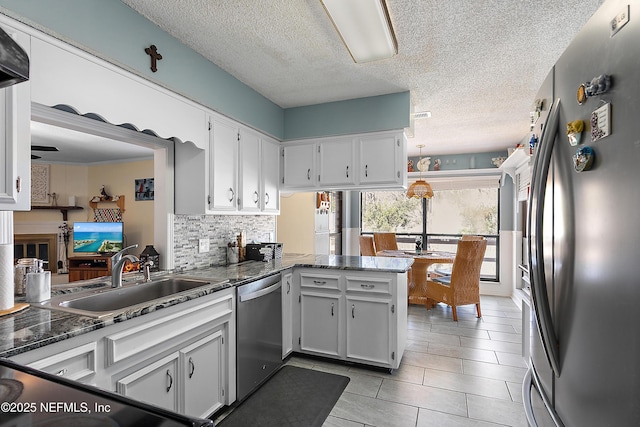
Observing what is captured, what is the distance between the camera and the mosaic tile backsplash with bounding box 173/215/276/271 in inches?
108

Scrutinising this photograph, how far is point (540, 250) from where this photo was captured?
0.96 metres

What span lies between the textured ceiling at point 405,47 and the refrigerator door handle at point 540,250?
1.33 metres

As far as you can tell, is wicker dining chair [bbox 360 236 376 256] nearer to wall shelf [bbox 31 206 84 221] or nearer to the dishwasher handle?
the dishwasher handle

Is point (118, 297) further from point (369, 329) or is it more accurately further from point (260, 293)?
point (369, 329)

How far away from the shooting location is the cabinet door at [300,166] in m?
3.62

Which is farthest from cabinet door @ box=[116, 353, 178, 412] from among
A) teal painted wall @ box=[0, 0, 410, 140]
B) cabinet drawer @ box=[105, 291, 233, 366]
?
teal painted wall @ box=[0, 0, 410, 140]

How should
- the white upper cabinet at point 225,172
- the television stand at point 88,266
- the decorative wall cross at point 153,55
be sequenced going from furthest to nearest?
the television stand at point 88,266
the white upper cabinet at point 225,172
the decorative wall cross at point 153,55

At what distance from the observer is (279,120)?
12.1 feet

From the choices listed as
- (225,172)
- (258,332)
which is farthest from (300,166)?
(258,332)

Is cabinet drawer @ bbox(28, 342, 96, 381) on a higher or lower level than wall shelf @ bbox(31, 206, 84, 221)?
lower

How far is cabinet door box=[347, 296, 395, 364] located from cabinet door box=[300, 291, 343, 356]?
0.40 ft

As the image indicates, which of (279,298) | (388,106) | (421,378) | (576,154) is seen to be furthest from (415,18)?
(421,378)

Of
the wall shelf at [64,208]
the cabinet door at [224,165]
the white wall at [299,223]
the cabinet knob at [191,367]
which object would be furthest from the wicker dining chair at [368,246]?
the wall shelf at [64,208]

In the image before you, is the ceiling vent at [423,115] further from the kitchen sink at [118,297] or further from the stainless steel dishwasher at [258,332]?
the kitchen sink at [118,297]
